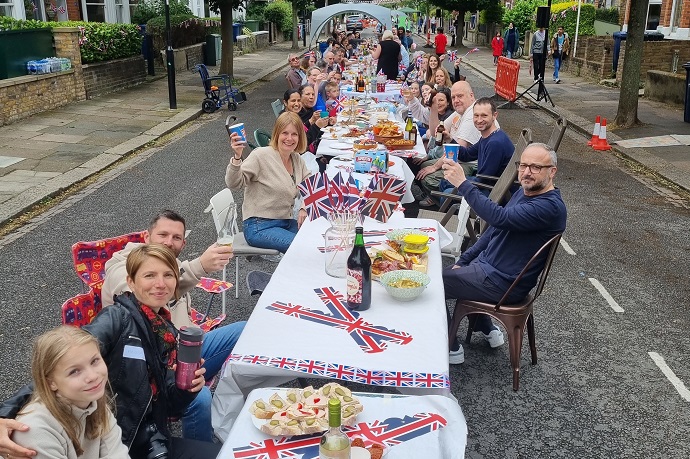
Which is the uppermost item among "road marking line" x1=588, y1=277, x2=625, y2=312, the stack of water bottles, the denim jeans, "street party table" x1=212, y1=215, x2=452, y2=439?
the stack of water bottles

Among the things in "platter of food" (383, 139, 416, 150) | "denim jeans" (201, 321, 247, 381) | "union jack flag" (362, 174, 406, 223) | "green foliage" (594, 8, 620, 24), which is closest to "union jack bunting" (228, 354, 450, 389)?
"denim jeans" (201, 321, 247, 381)

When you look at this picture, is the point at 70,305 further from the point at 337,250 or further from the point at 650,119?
the point at 650,119

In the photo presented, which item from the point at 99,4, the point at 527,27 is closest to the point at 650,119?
the point at 99,4

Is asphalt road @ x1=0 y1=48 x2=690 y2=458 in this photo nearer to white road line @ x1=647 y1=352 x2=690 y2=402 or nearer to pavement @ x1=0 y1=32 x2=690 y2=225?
white road line @ x1=647 y1=352 x2=690 y2=402

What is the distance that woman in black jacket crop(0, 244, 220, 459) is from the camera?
2854 millimetres

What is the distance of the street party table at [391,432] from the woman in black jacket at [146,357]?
1.51ft

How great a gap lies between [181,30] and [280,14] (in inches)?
741

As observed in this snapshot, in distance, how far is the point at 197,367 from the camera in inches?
115

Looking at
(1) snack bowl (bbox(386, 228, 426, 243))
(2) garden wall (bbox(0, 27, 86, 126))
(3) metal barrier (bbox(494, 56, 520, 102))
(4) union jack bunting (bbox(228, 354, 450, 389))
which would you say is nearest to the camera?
(4) union jack bunting (bbox(228, 354, 450, 389))

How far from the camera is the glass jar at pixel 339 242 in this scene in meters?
4.18

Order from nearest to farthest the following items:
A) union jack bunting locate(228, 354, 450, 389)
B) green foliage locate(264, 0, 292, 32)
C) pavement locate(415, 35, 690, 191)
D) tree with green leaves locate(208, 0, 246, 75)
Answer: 1. union jack bunting locate(228, 354, 450, 389)
2. pavement locate(415, 35, 690, 191)
3. tree with green leaves locate(208, 0, 246, 75)
4. green foliage locate(264, 0, 292, 32)

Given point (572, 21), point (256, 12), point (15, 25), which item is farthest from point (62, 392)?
point (256, 12)

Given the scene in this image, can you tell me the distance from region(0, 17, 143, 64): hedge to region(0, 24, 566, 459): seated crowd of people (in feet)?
37.2

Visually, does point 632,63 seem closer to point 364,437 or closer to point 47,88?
point 47,88
